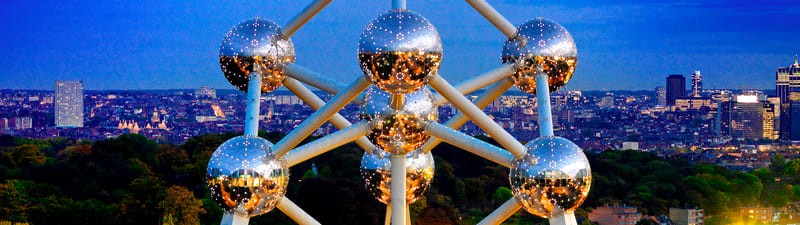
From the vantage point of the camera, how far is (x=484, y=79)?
1569 cm

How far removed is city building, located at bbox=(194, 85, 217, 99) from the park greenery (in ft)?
115

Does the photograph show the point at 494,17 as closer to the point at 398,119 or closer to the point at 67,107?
the point at 398,119

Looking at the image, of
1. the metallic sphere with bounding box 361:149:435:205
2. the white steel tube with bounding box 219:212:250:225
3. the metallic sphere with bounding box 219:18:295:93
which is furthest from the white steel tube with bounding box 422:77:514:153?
the white steel tube with bounding box 219:212:250:225

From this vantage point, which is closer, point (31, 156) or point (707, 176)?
point (31, 156)

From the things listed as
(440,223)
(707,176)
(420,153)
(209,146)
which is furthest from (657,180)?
(420,153)

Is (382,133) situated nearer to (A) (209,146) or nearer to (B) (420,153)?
(B) (420,153)

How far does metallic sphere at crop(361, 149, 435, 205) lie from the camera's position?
16.5 m

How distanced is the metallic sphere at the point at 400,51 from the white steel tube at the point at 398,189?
1373 millimetres

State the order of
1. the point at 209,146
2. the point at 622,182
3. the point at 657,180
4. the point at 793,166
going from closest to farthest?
the point at 209,146
the point at 622,182
the point at 657,180
the point at 793,166

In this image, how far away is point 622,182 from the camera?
84188 millimetres

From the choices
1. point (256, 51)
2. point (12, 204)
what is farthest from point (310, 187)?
point (256, 51)

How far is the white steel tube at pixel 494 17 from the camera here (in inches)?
612

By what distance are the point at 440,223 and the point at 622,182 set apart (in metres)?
35.9

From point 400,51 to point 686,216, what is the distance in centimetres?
7149
